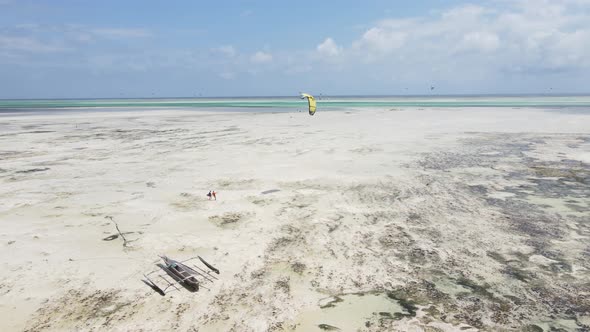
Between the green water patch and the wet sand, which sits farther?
the wet sand

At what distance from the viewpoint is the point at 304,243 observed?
9.36 metres

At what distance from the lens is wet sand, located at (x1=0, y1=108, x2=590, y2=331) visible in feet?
21.2

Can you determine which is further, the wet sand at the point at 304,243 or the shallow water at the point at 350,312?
the wet sand at the point at 304,243

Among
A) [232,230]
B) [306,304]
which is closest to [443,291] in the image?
[306,304]

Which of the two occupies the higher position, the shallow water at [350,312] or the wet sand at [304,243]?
the wet sand at [304,243]

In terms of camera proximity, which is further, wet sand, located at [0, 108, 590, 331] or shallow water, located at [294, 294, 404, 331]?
wet sand, located at [0, 108, 590, 331]

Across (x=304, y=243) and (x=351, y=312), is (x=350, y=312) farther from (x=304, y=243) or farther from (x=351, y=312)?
(x=304, y=243)

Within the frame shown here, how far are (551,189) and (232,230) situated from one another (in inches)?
461

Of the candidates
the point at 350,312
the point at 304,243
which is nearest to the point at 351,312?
the point at 350,312

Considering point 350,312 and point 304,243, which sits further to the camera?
point 304,243

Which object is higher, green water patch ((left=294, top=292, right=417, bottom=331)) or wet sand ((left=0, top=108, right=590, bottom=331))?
wet sand ((left=0, top=108, right=590, bottom=331))

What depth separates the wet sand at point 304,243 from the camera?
254 inches

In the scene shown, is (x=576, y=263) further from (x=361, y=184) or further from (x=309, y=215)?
(x=361, y=184)

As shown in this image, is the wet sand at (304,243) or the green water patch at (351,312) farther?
the wet sand at (304,243)
